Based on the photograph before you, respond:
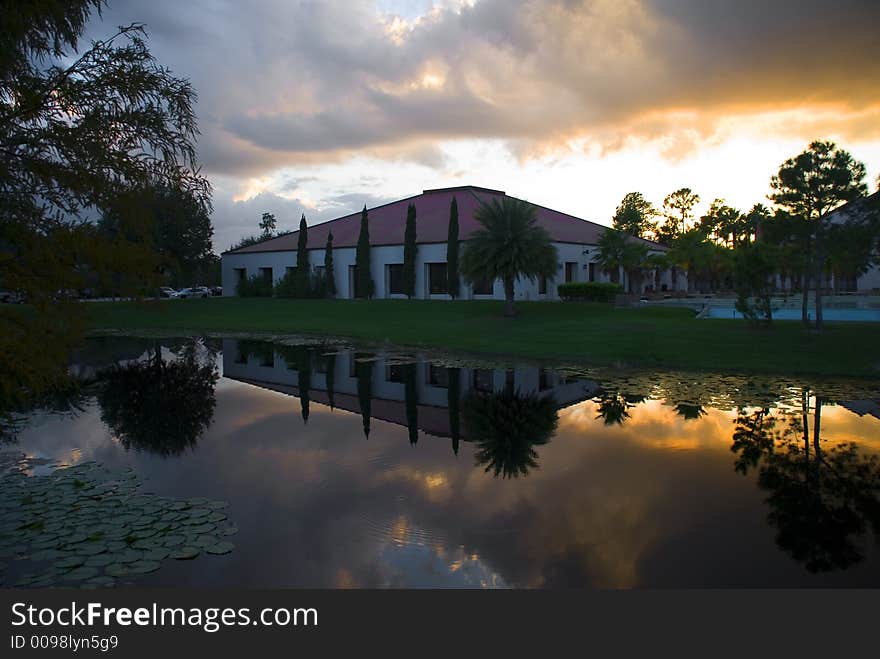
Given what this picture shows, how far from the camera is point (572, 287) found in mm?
46875

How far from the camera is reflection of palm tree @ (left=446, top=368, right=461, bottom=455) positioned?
12.7 m

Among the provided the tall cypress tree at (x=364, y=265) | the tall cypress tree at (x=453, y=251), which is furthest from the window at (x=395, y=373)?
the tall cypress tree at (x=364, y=265)

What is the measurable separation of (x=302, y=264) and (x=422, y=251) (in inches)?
472

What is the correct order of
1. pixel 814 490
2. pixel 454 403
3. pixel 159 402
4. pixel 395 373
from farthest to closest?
pixel 395 373, pixel 159 402, pixel 454 403, pixel 814 490

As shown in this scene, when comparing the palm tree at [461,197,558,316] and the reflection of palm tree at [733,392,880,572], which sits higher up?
the palm tree at [461,197,558,316]

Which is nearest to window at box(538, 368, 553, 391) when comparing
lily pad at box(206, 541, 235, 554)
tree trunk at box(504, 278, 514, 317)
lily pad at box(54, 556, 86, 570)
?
lily pad at box(206, 541, 235, 554)

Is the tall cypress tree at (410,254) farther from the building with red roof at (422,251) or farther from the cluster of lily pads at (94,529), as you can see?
the cluster of lily pads at (94,529)

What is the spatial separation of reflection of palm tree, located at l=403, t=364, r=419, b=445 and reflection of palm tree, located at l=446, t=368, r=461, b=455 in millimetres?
726

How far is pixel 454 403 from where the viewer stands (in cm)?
1570

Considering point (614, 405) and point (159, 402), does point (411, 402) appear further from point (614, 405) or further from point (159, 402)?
point (159, 402)

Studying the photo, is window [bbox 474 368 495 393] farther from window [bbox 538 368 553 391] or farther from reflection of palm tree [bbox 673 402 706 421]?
reflection of palm tree [bbox 673 402 706 421]

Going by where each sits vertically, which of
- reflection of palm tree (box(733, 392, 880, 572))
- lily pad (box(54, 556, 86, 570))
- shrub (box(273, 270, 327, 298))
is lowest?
reflection of palm tree (box(733, 392, 880, 572))

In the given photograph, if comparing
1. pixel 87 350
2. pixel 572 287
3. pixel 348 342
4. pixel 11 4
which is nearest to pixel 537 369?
pixel 348 342

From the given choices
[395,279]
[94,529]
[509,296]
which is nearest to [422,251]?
[395,279]
